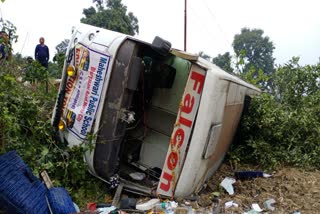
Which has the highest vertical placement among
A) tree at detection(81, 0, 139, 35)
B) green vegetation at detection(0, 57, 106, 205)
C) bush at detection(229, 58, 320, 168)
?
tree at detection(81, 0, 139, 35)

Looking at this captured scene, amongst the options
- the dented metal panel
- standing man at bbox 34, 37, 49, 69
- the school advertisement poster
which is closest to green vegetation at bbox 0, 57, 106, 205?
the school advertisement poster

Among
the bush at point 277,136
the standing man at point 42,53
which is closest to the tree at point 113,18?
the standing man at point 42,53

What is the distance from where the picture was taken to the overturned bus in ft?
11.5

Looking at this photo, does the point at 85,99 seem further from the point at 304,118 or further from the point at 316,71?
the point at 316,71

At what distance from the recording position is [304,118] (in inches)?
227

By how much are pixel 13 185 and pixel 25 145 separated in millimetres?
1076

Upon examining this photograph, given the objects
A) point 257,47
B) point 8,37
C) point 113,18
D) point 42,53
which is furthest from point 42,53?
point 257,47

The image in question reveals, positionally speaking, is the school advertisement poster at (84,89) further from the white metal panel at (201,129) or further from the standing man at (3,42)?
the white metal panel at (201,129)

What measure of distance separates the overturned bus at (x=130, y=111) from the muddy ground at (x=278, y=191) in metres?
0.41

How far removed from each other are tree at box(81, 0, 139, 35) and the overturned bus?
2344 cm

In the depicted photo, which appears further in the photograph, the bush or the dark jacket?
the dark jacket

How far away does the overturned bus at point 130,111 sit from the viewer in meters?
3.50

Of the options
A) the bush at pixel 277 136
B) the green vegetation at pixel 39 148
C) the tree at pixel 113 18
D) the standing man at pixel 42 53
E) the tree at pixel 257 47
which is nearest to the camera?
the green vegetation at pixel 39 148

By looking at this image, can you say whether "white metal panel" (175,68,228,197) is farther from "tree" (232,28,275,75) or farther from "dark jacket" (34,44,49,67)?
"tree" (232,28,275,75)
